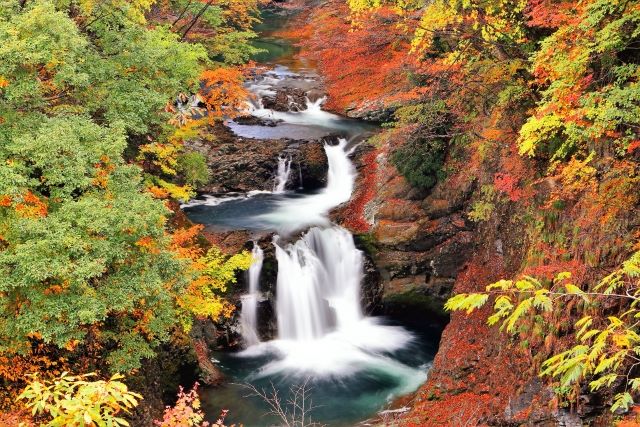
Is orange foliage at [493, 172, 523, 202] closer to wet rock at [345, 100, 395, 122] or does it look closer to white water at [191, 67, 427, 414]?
white water at [191, 67, 427, 414]

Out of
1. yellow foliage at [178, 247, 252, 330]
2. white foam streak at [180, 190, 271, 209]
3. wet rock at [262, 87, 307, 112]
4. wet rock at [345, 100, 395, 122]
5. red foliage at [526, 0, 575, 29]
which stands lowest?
yellow foliage at [178, 247, 252, 330]

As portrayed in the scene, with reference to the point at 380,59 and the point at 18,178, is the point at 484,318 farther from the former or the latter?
the point at 380,59

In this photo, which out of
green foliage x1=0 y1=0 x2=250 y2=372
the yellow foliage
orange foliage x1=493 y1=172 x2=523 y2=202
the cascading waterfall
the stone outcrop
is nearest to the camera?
green foliage x1=0 y1=0 x2=250 y2=372

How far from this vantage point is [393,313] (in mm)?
17516

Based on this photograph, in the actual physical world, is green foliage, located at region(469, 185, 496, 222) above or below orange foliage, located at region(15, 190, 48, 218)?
below

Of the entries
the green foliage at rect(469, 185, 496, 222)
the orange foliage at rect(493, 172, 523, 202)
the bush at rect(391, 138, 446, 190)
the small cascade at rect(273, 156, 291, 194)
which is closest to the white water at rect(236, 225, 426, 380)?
the bush at rect(391, 138, 446, 190)

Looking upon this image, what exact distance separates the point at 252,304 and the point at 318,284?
7.71ft

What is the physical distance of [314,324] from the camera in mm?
A: 16594

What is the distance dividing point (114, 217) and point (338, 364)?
8683mm

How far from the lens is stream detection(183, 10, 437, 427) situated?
44.1ft

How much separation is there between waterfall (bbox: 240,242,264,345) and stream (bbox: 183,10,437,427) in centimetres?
3

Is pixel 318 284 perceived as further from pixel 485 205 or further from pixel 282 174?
pixel 282 174

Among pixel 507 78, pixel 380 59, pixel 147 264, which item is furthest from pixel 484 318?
pixel 380 59

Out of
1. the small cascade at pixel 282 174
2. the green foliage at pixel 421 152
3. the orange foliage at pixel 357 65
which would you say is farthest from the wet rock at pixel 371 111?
the green foliage at pixel 421 152
